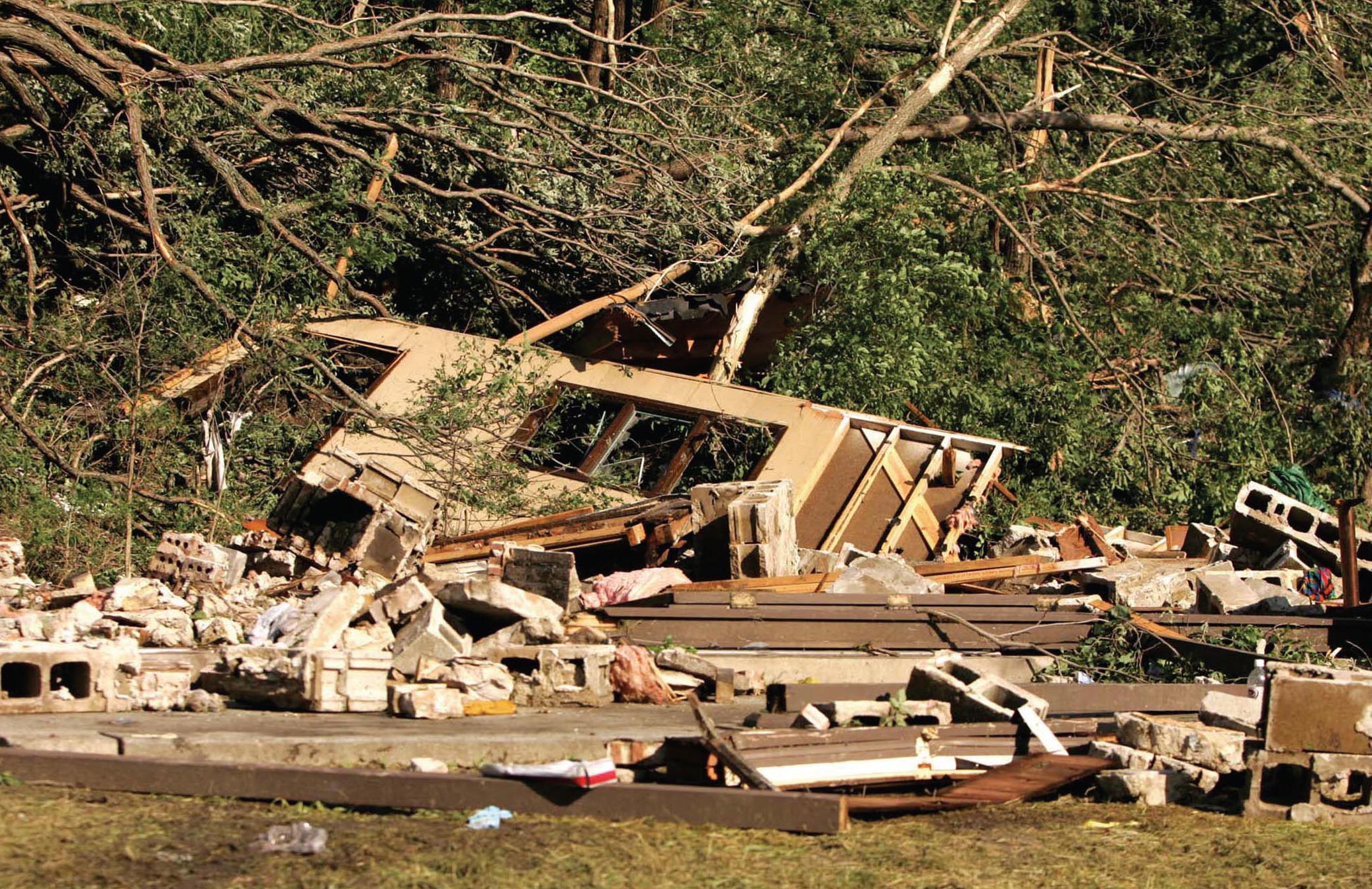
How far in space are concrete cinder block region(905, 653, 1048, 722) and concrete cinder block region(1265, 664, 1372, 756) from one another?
A: 2.86 feet

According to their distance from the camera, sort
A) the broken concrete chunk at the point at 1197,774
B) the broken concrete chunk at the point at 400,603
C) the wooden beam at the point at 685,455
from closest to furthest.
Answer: the broken concrete chunk at the point at 1197,774 < the broken concrete chunk at the point at 400,603 < the wooden beam at the point at 685,455

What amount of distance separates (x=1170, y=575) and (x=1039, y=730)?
14.5ft

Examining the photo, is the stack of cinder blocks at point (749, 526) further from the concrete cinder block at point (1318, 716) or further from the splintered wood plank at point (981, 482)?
the concrete cinder block at point (1318, 716)

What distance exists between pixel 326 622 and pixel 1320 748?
162 inches

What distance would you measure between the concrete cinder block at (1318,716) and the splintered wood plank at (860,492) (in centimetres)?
474

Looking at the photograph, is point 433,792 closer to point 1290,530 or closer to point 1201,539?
point 1290,530

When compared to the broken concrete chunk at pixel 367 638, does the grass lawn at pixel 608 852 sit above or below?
below

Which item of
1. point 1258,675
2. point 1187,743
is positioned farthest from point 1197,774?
point 1258,675

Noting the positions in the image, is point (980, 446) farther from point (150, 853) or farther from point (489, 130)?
point (150, 853)

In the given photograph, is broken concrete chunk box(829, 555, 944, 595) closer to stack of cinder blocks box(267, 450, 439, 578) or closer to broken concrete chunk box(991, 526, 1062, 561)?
broken concrete chunk box(991, 526, 1062, 561)

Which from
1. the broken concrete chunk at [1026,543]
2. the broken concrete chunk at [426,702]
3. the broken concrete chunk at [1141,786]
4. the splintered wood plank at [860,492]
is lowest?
the broken concrete chunk at [1141,786]

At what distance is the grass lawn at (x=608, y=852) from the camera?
3641mm

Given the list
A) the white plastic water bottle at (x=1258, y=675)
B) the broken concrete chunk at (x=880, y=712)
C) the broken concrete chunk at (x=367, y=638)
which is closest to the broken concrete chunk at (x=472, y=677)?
the broken concrete chunk at (x=367, y=638)

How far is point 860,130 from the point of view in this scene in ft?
43.4
